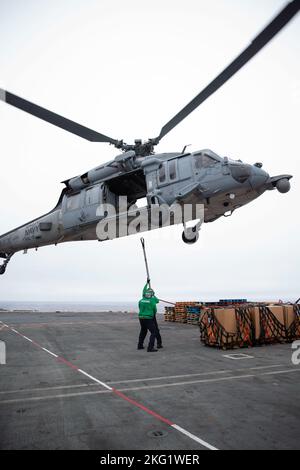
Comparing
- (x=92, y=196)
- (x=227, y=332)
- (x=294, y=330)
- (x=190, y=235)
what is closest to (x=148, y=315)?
(x=227, y=332)

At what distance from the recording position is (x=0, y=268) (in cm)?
1917

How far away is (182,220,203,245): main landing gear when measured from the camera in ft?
44.6

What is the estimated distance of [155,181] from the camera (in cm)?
1318

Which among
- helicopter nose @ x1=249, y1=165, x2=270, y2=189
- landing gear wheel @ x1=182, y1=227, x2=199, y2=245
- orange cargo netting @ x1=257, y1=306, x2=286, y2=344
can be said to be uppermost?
helicopter nose @ x1=249, y1=165, x2=270, y2=189

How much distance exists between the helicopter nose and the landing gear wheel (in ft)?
10.2

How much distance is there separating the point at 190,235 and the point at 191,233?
3.6 inches

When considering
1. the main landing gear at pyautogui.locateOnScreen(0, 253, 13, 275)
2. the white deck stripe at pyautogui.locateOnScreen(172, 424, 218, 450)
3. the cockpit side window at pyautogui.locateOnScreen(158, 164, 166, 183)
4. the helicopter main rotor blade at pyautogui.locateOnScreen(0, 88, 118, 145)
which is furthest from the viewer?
the main landing gear at pyautogui.locateOnScreen(0, 253, 13, 275)

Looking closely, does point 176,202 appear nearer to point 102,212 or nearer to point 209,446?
point 102,212

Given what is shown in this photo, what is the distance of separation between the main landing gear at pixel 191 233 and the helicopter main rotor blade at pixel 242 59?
12.9 ft

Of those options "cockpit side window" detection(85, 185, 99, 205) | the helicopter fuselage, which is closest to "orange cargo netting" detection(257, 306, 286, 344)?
the helicopter fuselage

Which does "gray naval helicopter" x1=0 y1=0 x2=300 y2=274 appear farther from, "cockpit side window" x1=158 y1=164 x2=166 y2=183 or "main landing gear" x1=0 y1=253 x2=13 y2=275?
"main landing gear" x1=0 y1=253 x2=13 y2=275

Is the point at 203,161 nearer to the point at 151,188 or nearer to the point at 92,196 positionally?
the point at 151,188

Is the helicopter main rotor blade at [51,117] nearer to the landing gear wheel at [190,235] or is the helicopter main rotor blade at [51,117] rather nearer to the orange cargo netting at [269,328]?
the landing gear wheel at [190,235]
